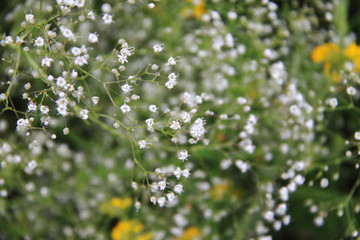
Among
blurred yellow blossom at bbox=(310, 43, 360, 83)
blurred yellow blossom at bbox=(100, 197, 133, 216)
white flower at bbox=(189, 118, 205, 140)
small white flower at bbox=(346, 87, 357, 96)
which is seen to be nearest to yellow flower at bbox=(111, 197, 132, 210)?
blurred yellow blossom at bbox=(100, 197, 133, 216)

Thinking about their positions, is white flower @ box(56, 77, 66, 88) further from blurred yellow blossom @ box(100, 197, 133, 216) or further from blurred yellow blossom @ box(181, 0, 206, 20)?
blurred yellow blossom @ box(181, 0, 206, 20)

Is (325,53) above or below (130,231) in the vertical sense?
above

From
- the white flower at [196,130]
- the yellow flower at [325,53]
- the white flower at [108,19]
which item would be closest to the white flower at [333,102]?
the yellow flower at [325,53]

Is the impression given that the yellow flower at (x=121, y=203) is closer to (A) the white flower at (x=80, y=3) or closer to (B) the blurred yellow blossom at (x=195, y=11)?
(A) the white flower at (x=80, y=3)

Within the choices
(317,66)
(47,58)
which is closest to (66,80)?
(47,58)

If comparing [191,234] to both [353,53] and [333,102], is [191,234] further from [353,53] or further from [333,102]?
[353,53]

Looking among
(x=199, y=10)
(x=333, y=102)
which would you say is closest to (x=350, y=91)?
(x=333, y=102)
